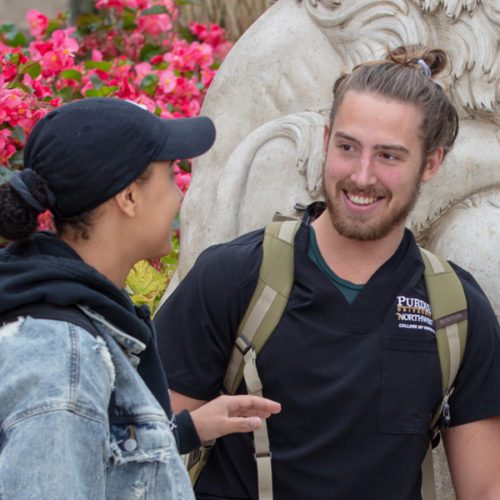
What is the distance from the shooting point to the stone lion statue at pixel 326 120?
133 inches

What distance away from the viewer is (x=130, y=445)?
2.08 m

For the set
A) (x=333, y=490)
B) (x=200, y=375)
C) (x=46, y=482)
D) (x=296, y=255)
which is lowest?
(x=333, y=490)

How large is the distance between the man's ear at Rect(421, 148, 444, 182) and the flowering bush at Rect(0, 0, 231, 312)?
100 centimetres

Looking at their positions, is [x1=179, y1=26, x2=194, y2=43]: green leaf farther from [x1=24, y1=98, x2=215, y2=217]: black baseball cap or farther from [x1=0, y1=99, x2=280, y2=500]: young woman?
[x1=24, y1=98, x2=215, y2=217]: black baseball cap

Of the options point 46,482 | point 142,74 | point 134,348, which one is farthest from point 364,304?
point 142,74

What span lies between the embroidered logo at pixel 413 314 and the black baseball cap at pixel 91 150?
906 mm

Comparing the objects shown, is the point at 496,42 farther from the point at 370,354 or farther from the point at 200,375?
the point at 200,375

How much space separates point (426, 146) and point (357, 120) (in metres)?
0.18

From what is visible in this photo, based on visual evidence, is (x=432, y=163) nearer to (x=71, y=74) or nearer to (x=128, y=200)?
(x=128, y=200)

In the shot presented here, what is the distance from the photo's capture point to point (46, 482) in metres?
1.87

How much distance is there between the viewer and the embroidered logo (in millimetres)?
2854

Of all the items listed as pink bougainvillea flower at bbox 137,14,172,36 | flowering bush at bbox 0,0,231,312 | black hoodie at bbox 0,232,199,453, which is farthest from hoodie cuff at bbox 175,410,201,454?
pink bougainvillea flower at bbox 137,14,172,36

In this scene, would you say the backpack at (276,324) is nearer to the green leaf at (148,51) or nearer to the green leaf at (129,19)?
the green leaf at (148,51)

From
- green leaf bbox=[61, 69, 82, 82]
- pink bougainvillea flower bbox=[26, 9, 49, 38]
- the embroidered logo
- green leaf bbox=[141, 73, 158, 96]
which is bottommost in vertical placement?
green leaf bbox=[141, 73, 158, 96]
